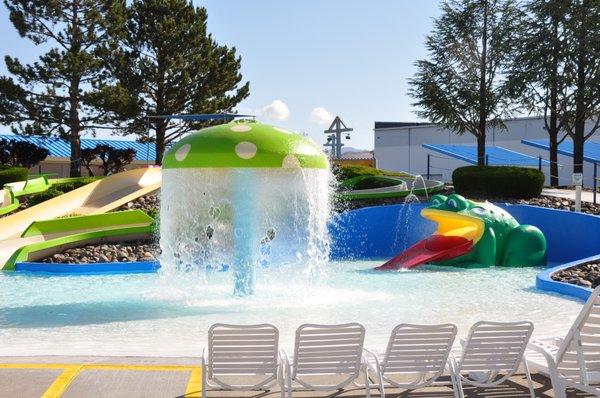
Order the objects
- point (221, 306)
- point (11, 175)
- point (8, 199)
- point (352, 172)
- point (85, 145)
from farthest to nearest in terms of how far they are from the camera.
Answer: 1. point (85, 145)
2. point (11, 175)
3. point (352, 172)
4. point (8, 199)
5. point (221, 306)

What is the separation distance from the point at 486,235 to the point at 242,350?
11.5 meters

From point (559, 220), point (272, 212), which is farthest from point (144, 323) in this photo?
point (559, 220)

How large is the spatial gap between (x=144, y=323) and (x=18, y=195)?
15938 millimetres

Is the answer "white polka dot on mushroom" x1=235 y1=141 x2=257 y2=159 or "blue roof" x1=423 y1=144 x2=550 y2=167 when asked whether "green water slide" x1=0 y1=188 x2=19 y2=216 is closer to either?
"white polka dot on mushroom" x1=235 y1=141 x2=257 y2=159

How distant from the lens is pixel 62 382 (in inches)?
233

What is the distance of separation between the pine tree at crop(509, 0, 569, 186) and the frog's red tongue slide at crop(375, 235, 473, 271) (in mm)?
12392

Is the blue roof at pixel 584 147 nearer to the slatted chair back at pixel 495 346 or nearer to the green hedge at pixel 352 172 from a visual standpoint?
the green hedge at pixel 352 172

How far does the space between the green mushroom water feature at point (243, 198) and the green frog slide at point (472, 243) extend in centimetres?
521

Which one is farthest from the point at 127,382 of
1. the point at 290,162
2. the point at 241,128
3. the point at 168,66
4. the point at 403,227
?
the point at 168,66

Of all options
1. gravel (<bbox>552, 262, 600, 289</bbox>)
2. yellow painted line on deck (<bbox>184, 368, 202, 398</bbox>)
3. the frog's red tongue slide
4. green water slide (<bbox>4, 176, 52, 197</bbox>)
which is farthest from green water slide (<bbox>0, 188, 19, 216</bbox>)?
yellow painted line on deck (<bbox>184, 368, 202, 398</bbox>)

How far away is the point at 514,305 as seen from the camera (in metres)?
10.6

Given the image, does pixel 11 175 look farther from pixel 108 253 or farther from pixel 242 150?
pixel 242 150

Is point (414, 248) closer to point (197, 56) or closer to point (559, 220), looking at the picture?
point (559, 220)

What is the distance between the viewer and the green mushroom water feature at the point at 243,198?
9.98 meters
